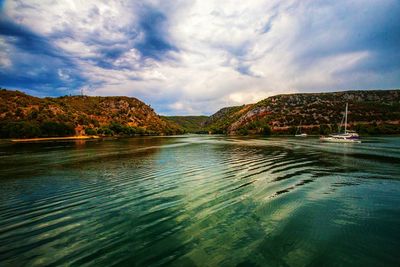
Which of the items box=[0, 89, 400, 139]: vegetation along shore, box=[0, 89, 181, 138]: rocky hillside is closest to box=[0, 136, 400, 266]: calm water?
box=[0, 89, 181, 138]: rocky hillside

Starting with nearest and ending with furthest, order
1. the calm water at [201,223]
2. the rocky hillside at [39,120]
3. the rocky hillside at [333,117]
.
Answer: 1. the calm water at [201,223]
2. the rocky hillside at [39,120]
3. the rocky hillside at [333,117]

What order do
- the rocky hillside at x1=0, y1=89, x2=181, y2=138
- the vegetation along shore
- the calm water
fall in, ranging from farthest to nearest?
the vegetation along shore < the rocky hillside at x1=0, y1=89, x2=181, y2=138 < the calm water

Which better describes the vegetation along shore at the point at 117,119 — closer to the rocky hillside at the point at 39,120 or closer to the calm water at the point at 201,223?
the rocky hillside at the point at 39,120

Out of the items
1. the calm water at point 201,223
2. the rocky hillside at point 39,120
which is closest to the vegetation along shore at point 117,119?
the rocky hillside at point 39,120

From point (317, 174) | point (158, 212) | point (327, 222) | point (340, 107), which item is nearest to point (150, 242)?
point (158, 212)

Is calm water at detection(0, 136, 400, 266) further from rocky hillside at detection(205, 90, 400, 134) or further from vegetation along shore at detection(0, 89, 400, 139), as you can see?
rocky hillside at detection(205, 90, 400, 134)

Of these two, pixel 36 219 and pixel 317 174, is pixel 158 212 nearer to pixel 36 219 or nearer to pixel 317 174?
pixel 36 219

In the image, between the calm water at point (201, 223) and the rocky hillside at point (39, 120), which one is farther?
Result: the rocky hillside at point (39, 120)

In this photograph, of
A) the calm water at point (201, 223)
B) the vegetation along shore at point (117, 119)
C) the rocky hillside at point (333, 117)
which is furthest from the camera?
the rocky hillside at point (333, 117)

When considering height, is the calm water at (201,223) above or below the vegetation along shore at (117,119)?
below

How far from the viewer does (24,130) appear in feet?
318

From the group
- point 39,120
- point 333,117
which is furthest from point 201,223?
point 333,117

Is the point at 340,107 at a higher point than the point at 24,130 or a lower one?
higher

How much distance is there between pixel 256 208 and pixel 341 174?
14.1 meters
